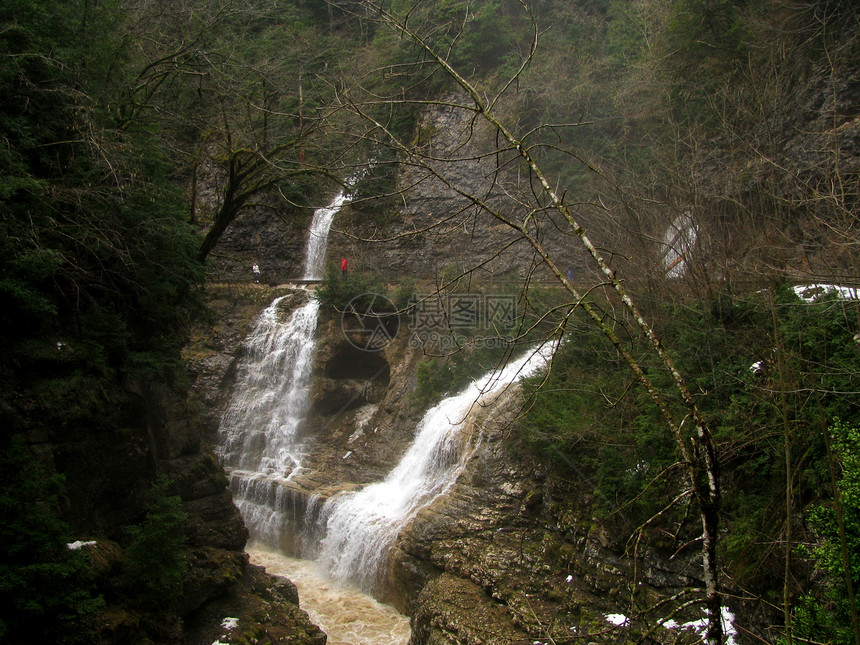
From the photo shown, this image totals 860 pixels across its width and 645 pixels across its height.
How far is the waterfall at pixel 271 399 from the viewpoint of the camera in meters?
14.6

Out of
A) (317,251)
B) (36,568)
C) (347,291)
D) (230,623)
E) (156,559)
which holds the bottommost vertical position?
(230,623)

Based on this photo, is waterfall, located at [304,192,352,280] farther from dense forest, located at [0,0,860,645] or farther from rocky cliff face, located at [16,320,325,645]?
rocky cliff face, located at [16,320,325,645]

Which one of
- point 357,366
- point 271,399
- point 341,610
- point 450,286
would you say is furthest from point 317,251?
point 450,286

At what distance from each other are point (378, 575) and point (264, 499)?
4.18 meters

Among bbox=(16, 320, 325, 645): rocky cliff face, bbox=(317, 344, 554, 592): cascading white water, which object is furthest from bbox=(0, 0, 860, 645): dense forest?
bbox=(317, 344, 554, 592): cascading white water

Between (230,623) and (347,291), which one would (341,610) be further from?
(347,291)

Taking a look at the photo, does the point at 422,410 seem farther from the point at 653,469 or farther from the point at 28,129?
the point at 28,129

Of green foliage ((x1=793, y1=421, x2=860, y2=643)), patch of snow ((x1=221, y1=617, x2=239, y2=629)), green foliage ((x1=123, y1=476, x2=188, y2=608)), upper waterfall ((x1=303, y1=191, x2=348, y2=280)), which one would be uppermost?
upper waterfall ((x1=303, y1=191, x2=348, y2=280))

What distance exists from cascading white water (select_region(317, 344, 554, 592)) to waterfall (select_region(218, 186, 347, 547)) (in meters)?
2.85

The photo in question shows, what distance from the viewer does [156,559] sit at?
21.6 feet

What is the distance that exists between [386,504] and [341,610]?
215 cm

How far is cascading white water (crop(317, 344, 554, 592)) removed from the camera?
959 centimetres

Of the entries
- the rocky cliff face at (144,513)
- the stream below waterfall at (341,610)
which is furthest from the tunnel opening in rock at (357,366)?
the rocky cliff face at (144,513)

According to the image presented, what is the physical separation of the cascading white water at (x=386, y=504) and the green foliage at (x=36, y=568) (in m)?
4.73
